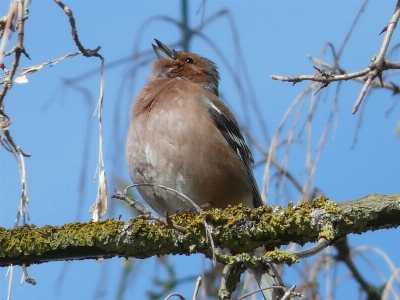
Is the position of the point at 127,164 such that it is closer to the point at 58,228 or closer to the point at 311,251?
the point at 58,228

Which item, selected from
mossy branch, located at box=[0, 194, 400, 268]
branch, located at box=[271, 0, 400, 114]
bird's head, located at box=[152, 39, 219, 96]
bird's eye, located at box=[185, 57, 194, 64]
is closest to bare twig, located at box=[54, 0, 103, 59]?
mossy branch, located at box=[0, 194, 400, 268]

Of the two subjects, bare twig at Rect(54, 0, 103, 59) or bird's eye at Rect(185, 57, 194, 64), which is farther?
bird's eye at Rect(185, 57, 194, 64)

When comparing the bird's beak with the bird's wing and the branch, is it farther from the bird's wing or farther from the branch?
the branch

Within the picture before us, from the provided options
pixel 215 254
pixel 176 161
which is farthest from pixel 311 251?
pixel 176 161

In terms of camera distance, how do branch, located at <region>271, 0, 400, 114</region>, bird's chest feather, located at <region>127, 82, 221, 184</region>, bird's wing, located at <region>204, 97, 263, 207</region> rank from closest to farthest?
branch, located at <region>271, 0, 400, 114</region> → bird's chest feather, located at <region>127, 82, 221, 184</region> → bird's wing, located at <region>204, 97, 263, 207</region>

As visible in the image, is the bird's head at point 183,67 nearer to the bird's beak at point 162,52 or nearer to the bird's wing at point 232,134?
the bird's beak at point 162,52

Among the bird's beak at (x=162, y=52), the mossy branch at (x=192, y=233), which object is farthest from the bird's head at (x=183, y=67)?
the mossy branch at (x=192, y=233)
